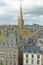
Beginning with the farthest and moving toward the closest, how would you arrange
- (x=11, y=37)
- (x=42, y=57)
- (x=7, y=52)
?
(x=11, y=37) → (x=7, y=52) → (x=42, y=57)

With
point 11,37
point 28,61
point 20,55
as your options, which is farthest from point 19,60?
point 11,37

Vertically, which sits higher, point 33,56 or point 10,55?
point 33,56

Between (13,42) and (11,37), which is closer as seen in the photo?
(13,42)

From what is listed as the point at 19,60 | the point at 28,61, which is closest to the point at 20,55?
the point at 19,60

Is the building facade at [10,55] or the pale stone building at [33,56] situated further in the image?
the building facade at [10,55]

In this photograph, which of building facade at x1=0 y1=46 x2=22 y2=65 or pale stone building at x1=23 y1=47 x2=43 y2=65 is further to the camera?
building facade at x1=0 y1=46 x2=22 y2=65

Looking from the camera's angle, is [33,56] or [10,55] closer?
[33,56]

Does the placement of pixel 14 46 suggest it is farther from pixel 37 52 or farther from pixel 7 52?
pixel 37 52

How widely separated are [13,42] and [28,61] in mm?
4207

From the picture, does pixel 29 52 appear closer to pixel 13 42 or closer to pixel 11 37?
pixel 13 42

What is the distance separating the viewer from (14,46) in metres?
31.7

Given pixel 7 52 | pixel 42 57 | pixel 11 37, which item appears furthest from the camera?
pixel 11 37

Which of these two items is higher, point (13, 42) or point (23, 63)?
point (13, 42)

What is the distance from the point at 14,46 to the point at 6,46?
3.49 feet
